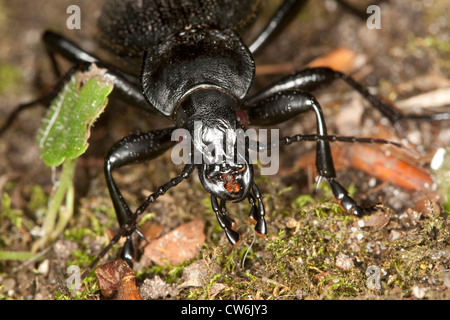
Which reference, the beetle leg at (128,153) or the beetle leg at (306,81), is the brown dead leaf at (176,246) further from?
the beetle leg at (306,81)

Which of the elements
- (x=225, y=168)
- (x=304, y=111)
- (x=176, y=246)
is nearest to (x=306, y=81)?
(x=304, y=111)

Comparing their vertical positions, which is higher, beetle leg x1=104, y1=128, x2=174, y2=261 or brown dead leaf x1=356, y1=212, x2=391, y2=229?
beetle leg x1=104, y1=128, x2=174, y2=261

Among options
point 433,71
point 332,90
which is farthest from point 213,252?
point 433,71

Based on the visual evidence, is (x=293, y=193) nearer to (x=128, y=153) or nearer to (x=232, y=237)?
(x=232, y=237)

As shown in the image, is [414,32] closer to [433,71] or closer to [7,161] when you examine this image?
[433,71]

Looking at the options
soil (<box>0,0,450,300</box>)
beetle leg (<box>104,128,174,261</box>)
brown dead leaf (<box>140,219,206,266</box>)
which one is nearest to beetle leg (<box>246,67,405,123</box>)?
soil (<box>0,0,450,300</box>)

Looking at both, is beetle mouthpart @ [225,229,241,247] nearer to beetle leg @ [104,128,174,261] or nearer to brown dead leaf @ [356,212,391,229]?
beetle leg @ [104,128,174,261]

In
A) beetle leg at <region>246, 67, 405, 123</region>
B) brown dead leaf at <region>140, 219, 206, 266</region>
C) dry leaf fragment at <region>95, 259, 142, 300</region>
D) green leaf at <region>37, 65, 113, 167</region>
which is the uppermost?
beetle leg at <region>246, 67, 405, 123</region>

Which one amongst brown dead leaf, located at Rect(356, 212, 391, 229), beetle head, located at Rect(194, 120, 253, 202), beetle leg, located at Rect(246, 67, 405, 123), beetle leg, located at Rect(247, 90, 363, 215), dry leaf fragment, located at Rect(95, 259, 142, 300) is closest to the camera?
beetle head, located at Rect(194, 120, 253, 202)
